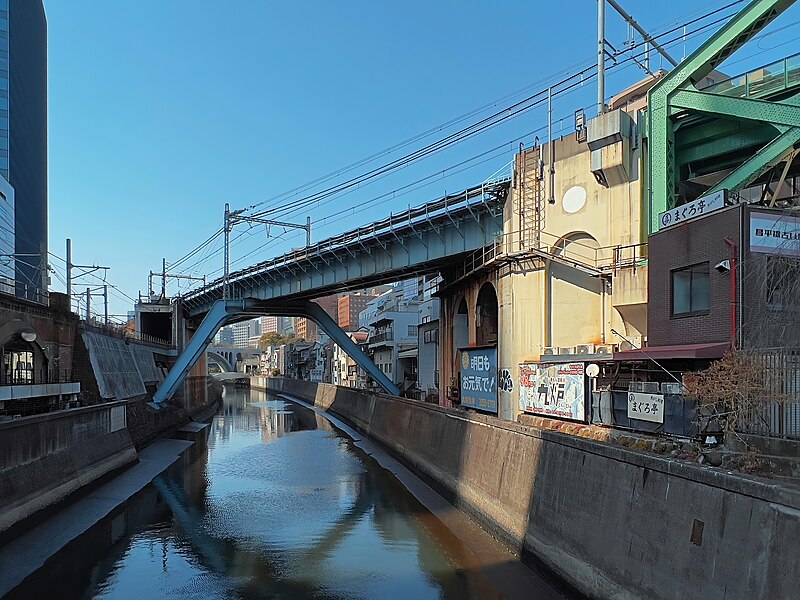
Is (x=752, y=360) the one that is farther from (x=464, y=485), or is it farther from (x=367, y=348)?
(x=367, y=348)

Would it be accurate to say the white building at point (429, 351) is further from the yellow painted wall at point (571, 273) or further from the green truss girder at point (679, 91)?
the green truss girder at point (679, 91)

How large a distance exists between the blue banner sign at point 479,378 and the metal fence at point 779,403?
17361 millimetres

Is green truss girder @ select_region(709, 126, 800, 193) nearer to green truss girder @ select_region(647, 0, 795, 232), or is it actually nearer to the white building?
green truss girder @ select_region(647, 0, 795, 232)

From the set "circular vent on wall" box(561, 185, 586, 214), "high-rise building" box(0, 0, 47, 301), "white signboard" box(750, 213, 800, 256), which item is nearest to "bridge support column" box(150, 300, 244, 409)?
"high-rise building" box(0, 0, 47, 301)

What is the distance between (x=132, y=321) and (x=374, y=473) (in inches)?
2841

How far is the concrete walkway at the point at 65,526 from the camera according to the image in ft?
51.9

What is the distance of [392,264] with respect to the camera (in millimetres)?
36781

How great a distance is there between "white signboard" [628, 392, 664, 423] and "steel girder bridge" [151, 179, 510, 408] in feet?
47.3

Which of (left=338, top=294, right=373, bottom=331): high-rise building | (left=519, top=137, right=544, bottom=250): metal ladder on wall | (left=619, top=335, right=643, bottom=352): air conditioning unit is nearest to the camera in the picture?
(left=619, top=335, right=643, bottom=352): air conditioning unit

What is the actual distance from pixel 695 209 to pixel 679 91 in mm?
6378

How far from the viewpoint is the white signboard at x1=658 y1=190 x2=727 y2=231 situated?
1758 centimetres

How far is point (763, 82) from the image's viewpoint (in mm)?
21531

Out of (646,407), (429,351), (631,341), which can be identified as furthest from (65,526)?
(429,351)

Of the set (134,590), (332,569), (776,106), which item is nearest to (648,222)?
(776,106)
